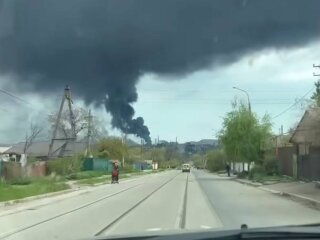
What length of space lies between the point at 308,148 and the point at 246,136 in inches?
527

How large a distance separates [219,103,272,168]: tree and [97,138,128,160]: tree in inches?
1804

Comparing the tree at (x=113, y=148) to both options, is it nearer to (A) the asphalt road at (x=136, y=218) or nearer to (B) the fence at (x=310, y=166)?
(B) the fence at (x=310, y=166)

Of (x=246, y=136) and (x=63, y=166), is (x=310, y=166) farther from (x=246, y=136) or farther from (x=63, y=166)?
(x=63, y=166)

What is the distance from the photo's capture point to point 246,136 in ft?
201


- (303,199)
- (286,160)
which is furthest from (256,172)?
(303,199)

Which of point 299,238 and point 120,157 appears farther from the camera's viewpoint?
point 120,157

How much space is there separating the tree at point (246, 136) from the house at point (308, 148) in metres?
8.15

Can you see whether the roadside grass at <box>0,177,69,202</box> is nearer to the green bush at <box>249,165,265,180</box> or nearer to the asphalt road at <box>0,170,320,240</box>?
the asphalt road at <box>0,170,320,240</box>

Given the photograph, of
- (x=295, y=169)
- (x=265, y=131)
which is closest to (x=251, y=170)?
(x=265, y=131)

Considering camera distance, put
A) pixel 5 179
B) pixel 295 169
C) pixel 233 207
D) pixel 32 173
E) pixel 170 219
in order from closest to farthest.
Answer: pixel 170 219
pixel 233 207
pixel 5 179
pixel 295 169
pixel 32 173

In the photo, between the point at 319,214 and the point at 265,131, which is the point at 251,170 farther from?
the point at 319,214

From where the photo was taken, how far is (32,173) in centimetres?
5200

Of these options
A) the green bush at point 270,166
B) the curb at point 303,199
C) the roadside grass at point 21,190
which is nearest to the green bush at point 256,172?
the green bush at point 270,166

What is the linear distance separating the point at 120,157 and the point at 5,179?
2687 inches
